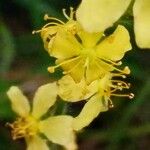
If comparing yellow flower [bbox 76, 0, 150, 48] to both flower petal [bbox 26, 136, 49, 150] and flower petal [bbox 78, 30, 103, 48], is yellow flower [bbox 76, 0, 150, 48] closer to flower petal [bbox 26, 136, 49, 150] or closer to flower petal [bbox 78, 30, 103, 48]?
flower petal [bbox 78, 30, 103, 48]

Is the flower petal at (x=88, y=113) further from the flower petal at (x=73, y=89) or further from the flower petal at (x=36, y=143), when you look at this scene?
the flower petal at (x=36, y=143)

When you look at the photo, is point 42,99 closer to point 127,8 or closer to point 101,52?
point 101,52

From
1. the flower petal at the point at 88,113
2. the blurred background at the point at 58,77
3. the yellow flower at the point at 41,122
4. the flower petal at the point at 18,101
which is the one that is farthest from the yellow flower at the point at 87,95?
the blurred background at the point at 58,77

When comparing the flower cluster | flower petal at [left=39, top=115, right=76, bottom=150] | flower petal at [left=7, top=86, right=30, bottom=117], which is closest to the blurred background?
flower petal at [left=7, top=86, right=30, bottom=117]

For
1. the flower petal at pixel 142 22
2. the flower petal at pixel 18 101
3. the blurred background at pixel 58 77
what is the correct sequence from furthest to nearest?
the blurred background at pixel 58 77 → the flower petal at pixel 18 101 → the flower petal at pixel 142 22

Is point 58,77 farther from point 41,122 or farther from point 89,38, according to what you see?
point 89,38
